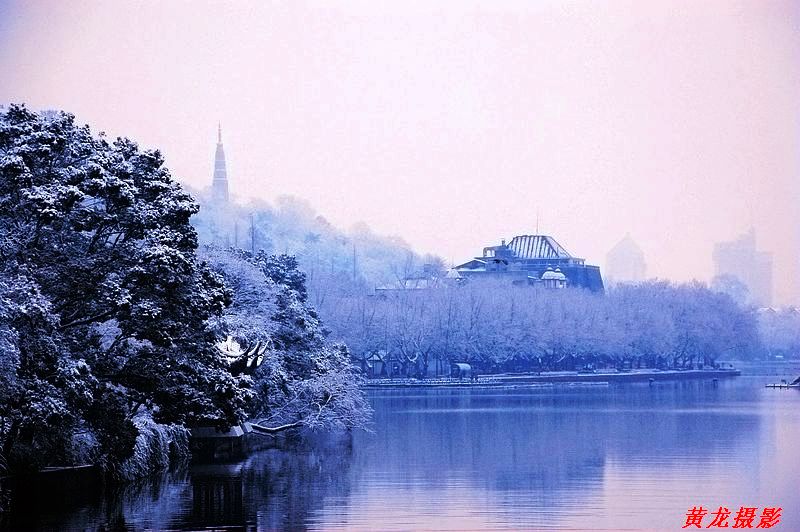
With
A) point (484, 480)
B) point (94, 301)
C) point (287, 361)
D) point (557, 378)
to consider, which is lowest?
point (484, 480)

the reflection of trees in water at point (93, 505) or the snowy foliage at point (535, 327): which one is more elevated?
the snowy foliage at point (535, 327)

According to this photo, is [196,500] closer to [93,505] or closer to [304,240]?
[93,505]

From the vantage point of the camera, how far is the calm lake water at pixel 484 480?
27.2 metres

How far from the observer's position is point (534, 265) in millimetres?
163125

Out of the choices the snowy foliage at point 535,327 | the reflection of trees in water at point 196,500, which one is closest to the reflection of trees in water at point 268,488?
the reflection of trees in water at point 196,500

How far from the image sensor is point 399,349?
4072 inches

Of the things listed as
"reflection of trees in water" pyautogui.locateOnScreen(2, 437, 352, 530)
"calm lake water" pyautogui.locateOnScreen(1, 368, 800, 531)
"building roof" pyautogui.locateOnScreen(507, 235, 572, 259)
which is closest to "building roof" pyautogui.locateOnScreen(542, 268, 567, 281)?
"building roof" pyautogui.locateOnScreen(507, 235, 572, 259)

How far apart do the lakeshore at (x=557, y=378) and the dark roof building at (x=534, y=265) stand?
3116cm

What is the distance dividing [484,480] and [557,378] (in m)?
71.9

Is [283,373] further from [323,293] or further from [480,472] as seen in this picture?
[323,293]

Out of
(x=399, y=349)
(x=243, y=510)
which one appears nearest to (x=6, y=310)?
(x=243, y=510)

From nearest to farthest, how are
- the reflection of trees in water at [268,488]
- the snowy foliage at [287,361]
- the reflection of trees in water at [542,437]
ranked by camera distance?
the reflection of trees in water at [268,488] → the reflection of trees in water at [542,437] → the snowy foliage at [287,361]

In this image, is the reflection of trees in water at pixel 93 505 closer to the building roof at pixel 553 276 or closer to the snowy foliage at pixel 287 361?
the snowy foliage at pixel 287 361

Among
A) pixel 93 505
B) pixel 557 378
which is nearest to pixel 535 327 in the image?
pixel 557 378
